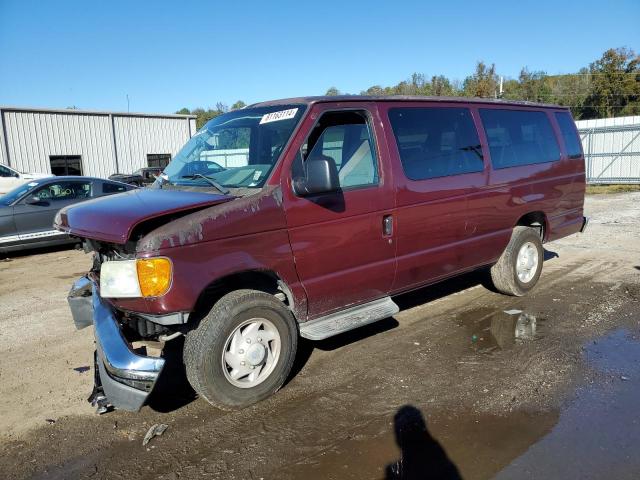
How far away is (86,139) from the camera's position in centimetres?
2472

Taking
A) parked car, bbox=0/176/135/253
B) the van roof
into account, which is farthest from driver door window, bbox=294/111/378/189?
parked car, bbox=0/176/135/253

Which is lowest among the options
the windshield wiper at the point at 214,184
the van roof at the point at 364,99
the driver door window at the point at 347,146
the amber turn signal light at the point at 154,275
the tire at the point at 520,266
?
the tire at the point at 520,266

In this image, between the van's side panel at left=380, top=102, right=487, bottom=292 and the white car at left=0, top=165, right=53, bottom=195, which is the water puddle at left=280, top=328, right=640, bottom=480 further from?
the white car at left=0, top=165, right=53, bottom=195

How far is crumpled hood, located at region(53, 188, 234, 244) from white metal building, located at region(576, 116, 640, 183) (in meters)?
21.4

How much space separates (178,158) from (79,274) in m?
4.29

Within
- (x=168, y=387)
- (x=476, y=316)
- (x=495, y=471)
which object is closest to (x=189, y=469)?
(x=168, y=387)

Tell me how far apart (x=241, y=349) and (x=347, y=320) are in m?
0.96

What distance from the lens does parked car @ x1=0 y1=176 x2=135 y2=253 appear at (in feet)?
30.4

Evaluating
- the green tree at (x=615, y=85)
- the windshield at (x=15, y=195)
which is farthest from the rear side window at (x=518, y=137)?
the green tree at (x=615, y=85)

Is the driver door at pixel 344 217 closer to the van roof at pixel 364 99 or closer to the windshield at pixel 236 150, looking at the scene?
the van roof at pixel 364 99

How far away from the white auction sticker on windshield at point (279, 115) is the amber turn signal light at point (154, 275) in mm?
1612

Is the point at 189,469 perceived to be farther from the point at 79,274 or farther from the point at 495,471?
the point at 79,274

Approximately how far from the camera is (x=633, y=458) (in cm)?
287

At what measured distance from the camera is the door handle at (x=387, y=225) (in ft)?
14.0
